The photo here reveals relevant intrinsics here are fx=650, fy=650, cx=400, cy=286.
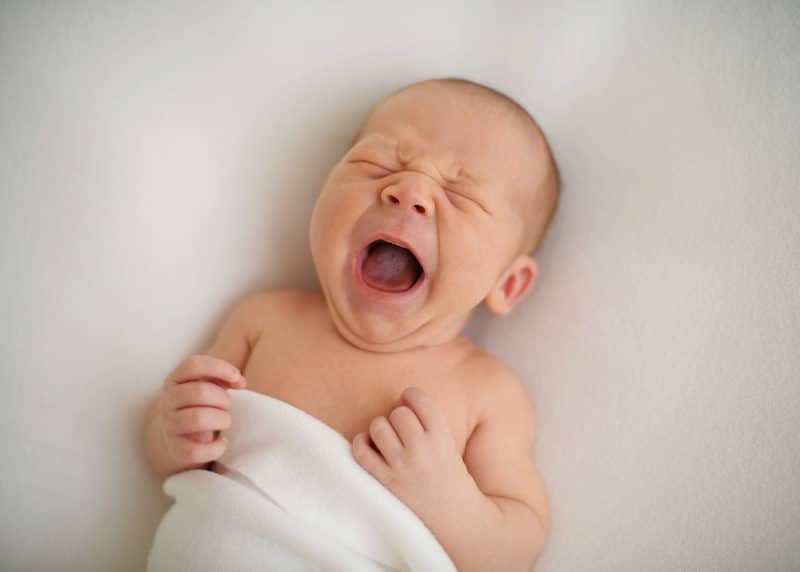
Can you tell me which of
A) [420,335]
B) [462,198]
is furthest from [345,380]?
[462,198]

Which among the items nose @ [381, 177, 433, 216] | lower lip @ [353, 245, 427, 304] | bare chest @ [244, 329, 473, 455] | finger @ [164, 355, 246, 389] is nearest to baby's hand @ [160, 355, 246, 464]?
finger @ [164, 355, 246, 389]

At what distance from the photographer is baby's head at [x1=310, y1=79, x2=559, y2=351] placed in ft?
3.31

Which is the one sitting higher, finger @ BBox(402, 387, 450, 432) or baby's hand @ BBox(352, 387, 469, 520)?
finger @ BBox(402, 387, 450, 432)

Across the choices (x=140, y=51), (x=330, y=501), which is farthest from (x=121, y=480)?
(x=140, y=51)

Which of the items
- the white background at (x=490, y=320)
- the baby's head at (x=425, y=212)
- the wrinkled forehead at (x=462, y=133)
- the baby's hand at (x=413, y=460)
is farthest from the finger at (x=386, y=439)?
the wrinkled forehead at (x=462, y=133)

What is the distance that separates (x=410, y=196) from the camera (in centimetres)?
97

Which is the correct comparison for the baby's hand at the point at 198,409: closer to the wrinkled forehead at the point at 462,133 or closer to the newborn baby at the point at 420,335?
the newborn baby at the point at 420,335

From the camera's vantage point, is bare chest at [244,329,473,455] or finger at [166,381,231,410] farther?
bare chest at [244,329,473,455]

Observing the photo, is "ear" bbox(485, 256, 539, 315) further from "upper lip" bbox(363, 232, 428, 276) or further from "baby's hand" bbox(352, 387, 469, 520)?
"baby's hand" bbox(352, 387, 469, 520)

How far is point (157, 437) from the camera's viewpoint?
101cm

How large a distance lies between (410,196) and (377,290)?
0.52 feet

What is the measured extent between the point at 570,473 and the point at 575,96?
2.33 ft

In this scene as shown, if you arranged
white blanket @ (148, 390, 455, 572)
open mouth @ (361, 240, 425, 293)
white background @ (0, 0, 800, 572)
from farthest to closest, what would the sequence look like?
open mouth @ (361, 240, 425, 293) → white background @ (0, 0, 800, 572) → white blanket @ (148, 390, 455, 572)

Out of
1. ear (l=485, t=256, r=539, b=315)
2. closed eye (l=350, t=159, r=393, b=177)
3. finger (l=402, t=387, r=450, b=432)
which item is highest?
closed eye (l=350, t=159, r=393, b=177)
